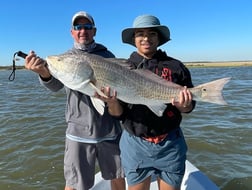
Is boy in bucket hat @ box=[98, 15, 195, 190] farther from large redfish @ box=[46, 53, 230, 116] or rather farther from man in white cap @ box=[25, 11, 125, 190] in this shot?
man in white cap @ box=[25, 11, 125, 190]

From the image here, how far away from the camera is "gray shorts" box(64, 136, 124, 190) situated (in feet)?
14.3

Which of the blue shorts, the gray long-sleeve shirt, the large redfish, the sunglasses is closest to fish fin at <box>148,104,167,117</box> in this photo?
the large redfish

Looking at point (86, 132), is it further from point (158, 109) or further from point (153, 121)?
point (158, 109)

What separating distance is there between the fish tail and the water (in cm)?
383

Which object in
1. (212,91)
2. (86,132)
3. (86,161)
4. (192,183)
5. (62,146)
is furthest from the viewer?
(62,146)

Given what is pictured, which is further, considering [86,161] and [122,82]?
[86,161]

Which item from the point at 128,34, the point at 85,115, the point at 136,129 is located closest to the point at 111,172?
the point at 85,115

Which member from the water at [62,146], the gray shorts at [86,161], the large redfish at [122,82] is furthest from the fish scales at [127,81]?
the water at [62,146]

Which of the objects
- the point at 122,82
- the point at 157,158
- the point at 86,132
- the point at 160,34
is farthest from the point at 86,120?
the point at 160,34

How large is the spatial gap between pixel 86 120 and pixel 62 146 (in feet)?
18.1

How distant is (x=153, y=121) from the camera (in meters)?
3.53

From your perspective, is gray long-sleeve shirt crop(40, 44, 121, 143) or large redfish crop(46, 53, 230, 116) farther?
gray long-sleeve shirt crop(40, 44, 121, 143)

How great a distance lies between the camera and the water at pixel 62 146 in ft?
23.3

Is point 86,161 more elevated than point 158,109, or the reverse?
point 158,109
